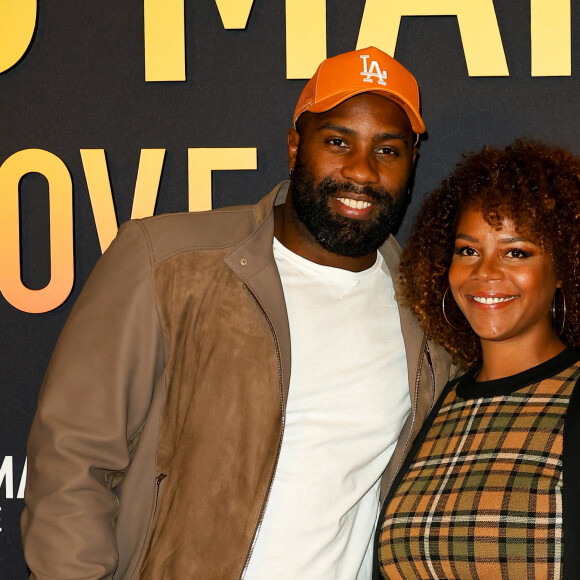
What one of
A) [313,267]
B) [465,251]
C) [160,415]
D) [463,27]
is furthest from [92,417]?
[463,27]

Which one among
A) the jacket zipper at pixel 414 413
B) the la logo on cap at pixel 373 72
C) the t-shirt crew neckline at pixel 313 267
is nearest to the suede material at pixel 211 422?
the t-shirt crew neckline at pixel 313 267

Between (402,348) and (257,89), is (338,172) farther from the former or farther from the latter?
(257,89)

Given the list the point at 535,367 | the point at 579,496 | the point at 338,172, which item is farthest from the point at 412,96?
the point at 579,496

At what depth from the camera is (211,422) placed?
6.70 ft

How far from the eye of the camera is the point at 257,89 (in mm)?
2848

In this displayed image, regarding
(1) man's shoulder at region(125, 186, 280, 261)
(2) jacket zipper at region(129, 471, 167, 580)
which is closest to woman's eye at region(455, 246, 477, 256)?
(1) man's shoulder at region(125, 186, 280, 261)

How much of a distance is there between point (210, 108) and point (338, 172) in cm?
81

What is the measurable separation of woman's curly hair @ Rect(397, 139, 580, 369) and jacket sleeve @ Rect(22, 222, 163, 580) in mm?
851

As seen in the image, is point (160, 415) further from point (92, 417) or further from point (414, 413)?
point (414, 413)

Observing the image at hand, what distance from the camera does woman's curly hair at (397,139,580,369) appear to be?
209cm

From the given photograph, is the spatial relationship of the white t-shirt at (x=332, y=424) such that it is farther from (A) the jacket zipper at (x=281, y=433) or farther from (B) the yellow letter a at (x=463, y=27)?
(B) the yellow letter a at (x=463, y=27)

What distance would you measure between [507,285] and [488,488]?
0.53 meters

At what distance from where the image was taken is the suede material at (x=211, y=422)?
2004 mm

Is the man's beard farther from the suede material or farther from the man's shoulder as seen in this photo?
the suede material
